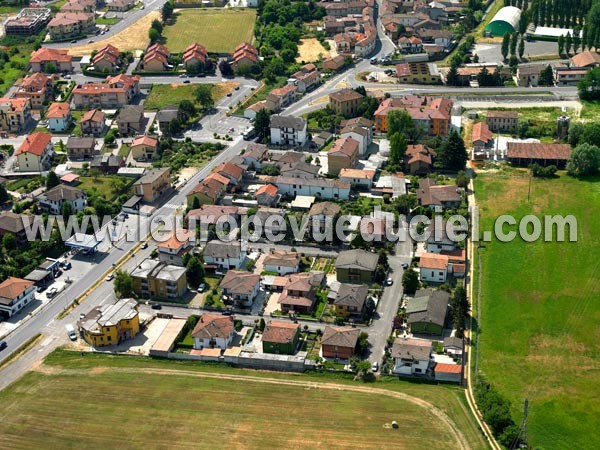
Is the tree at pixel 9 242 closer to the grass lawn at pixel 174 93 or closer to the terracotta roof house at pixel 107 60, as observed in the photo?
the grass lawn at pixel 174 93

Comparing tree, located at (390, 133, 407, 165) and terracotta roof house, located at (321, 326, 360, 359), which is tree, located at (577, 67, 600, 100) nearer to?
tree, located at (390, 133, 407, 165)

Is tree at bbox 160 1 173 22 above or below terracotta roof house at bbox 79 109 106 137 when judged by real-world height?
above

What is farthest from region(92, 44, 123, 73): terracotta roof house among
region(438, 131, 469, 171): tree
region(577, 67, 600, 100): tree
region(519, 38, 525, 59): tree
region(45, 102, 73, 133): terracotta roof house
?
region(577, 67, 600, 100): tree

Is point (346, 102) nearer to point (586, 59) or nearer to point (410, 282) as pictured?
point (586, 59)

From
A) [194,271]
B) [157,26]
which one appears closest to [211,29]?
[157,26]

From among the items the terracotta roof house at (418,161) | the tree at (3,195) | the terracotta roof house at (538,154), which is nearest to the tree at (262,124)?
the terracotta roof house at (418,161)
